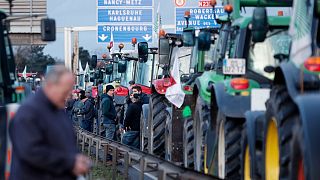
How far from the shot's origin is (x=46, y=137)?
27.0ft

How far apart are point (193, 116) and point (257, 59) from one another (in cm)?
324

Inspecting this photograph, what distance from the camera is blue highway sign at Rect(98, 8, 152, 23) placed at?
45.7 metres

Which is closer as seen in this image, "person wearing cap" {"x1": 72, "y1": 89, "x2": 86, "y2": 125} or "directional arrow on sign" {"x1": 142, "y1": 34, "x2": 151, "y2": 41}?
"person wearing cap" {"x1": 72, "y1": 89, "x2": 86, "y2": 125}

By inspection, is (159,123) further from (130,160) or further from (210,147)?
(210,147)

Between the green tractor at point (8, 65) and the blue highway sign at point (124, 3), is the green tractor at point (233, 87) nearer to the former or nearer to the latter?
the green tractor at point (8, 65)

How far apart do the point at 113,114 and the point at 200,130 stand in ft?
39.6

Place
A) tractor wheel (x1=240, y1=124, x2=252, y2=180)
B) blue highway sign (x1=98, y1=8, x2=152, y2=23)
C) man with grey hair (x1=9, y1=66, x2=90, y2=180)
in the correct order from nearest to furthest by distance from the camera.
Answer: man with grey hair (x1=9, y1=66, x2=90, y2=180)
tractor wheel (x1=240, y1=124, x2=252, y2=180)
blue highway sign (x1=98, y1=8, x2=152, y2=23)

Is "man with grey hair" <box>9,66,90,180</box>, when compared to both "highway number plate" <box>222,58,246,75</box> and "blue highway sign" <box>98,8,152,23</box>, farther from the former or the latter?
"blue highway sign" <box>98,8,152,23</box>

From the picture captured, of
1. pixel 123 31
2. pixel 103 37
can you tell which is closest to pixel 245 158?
pixel 123 31

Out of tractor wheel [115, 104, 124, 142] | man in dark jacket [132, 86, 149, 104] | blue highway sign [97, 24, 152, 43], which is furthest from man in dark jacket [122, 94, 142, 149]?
blue highway sign [97, 24, 152, 43]

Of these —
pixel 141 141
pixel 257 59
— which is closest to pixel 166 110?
pixel 141 141

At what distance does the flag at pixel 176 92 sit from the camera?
61.2 feet

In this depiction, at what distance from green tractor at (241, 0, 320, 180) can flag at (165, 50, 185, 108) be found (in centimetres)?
692

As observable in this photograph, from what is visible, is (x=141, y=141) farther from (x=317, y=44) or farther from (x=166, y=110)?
(x=317, y=44)
